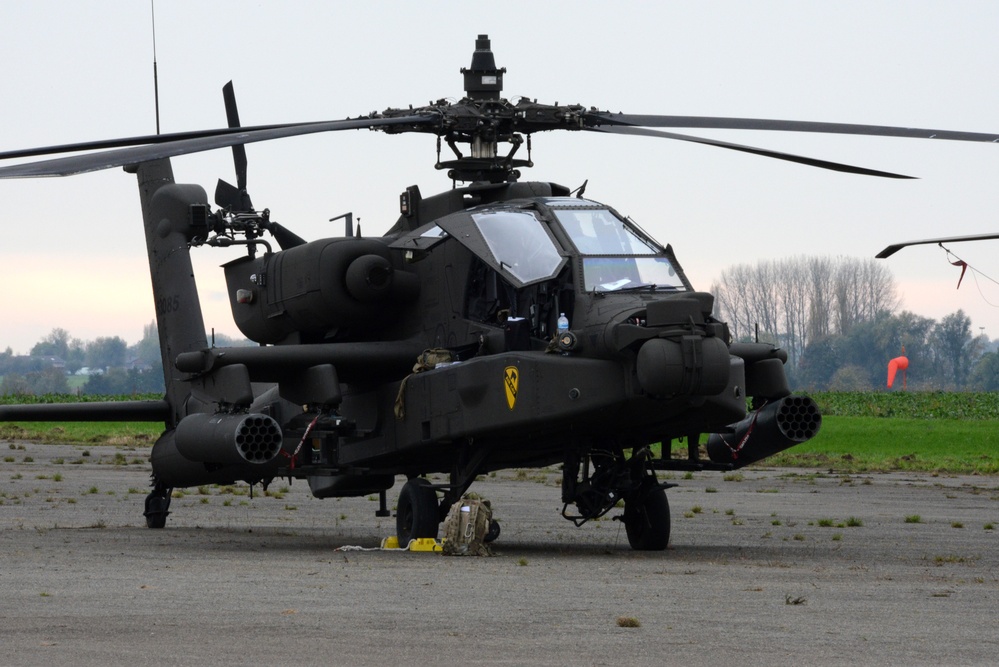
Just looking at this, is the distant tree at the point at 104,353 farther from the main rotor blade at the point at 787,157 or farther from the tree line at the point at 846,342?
the main rotor blade at the point at 787,157

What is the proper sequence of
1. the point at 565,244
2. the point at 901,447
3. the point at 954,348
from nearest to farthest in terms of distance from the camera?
the point at 565,244 < the point at 901,447 < the point at 954,348

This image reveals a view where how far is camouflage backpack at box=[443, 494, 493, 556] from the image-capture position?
1499 cm

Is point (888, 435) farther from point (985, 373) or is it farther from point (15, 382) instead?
point (15, 382)

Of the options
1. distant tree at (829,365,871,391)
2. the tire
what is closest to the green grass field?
distant tree at (829,365,871,391)

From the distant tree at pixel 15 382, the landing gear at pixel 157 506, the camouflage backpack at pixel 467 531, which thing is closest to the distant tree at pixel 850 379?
the landing gear at pixel 157 506

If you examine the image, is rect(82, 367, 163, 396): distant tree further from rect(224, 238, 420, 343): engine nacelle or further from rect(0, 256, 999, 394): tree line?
rect(224, 238, 420, 343): engine nacelle

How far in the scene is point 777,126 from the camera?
15211 mm

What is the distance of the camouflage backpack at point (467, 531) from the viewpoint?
1499 cm

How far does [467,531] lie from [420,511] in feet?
2.81

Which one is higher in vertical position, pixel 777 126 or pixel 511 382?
pixel 777 126

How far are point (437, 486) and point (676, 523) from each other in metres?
6.12

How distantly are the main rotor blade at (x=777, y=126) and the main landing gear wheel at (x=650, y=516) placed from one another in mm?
3705

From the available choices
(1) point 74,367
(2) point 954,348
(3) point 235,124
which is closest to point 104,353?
(1) point 74,367

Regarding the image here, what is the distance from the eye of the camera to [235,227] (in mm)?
17891
